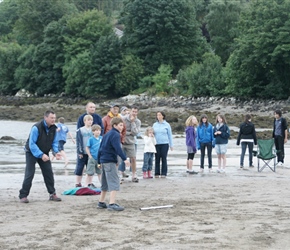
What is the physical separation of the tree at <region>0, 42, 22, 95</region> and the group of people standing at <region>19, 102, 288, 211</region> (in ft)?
297

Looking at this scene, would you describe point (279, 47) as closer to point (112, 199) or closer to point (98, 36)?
point (98, 36)

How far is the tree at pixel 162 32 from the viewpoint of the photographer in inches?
3280

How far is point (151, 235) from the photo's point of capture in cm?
1045

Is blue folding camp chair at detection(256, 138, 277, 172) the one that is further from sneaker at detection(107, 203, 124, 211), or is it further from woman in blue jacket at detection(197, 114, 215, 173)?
sneaker at detection(107, 203, 124, 211)

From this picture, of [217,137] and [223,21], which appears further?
[223,21]

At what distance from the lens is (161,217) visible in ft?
39.2

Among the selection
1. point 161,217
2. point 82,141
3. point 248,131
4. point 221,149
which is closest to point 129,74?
point 248,131

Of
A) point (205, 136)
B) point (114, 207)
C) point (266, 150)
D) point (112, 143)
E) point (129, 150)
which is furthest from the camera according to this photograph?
point (205, 136)

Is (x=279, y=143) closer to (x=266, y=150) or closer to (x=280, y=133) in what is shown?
(x=280, y=133)

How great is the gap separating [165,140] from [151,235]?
8209mm

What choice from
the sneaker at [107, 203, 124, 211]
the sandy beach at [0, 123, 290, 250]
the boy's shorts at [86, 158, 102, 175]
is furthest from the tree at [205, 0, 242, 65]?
the sneaker at [107, 203, 124, 211]

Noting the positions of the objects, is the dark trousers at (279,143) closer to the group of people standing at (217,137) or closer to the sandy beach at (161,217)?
the group of people standing at (217,137)

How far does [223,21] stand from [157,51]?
10564mm

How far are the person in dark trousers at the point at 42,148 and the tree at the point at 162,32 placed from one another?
69.2 meters
